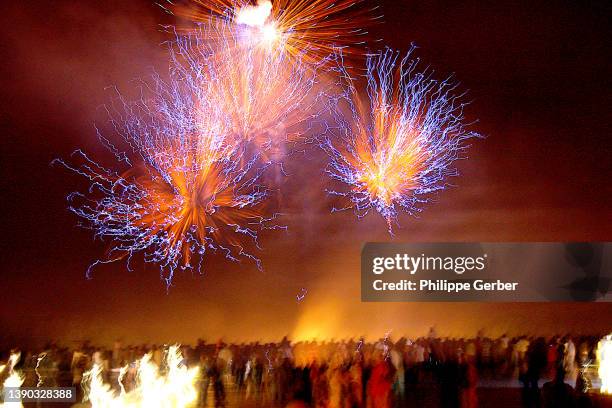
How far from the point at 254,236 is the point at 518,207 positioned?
3.95 m

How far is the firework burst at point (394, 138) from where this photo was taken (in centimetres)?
964

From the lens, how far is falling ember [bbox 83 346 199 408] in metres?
7.06

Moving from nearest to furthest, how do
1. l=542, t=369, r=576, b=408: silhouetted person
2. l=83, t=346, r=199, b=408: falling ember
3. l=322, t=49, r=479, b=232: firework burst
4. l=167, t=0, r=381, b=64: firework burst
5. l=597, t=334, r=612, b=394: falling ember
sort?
Answer: l=542, t=369, r=576, b=408: silhouetted person
l=83, t=346, r=199, b=408: falling ember
l=597, t=334, r=612, b=394: falling ember
l=167, t=0, r=381, b=64: firework burst
l=322, t=49, r=479, b=232: firework burst

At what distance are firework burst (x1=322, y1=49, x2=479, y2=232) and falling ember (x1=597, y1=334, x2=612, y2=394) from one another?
10.4 ft

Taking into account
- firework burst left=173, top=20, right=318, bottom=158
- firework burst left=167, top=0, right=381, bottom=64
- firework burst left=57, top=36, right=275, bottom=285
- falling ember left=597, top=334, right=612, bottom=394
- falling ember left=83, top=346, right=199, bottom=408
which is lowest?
falling ember left=83, top=346, right=199, bottom=408

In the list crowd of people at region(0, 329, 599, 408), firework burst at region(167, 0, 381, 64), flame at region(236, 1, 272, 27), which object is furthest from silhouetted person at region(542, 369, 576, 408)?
flame at region(236, 1, 272, 27)

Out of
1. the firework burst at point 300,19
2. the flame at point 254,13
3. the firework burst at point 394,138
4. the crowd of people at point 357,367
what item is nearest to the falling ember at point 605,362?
the crowd of people at point 357,367

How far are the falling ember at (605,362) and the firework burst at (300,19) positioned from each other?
5457mm

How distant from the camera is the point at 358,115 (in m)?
9.79

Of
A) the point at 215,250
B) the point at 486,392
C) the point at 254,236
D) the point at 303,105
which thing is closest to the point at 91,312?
the point at 215,250

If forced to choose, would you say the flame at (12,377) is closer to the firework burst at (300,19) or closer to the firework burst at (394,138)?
the firework burst at (394,138)

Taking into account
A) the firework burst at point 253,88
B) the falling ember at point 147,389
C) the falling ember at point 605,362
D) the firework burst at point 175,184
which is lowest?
the falling ember at point 147,389

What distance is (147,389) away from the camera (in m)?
7.45

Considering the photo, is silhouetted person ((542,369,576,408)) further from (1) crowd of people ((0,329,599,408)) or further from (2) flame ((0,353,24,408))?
(2) flame ((0,353,24,408))
